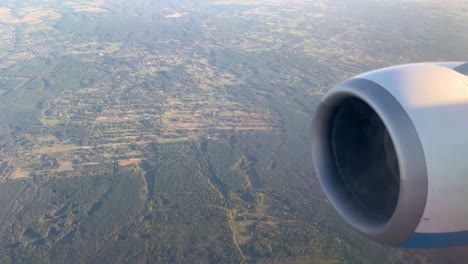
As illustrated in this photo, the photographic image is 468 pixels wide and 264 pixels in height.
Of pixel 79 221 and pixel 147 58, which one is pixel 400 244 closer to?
pixel 79 221

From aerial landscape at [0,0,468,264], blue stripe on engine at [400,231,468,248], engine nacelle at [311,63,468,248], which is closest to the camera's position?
engine nacelle at [311,63,468,248]

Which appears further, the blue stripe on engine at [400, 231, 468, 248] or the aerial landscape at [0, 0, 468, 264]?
the aerial landscape at [0, 0, 468, 264]

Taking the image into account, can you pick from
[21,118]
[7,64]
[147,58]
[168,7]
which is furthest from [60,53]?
[168,7]

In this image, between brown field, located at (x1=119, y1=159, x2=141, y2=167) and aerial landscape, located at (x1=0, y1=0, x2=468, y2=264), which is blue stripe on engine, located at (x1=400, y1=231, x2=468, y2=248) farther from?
brown field, located at (x1=119, y1=159, x2=141, y2=167)

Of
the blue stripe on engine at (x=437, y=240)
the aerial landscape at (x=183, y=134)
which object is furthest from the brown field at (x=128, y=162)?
the blue stripe on engine at (x=437, y=240)

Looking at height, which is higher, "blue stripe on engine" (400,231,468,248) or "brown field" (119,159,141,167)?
"blue stripe on engine" (400,231,468,248)

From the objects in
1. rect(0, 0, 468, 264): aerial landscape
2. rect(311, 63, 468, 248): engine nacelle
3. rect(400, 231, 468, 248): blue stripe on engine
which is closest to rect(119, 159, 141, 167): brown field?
rect(0, 0, 468, 264): aerial landscape

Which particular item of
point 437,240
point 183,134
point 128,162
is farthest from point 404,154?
point 183,134

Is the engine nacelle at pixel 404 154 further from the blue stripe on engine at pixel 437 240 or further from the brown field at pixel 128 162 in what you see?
the brown field at pixel 128 162
